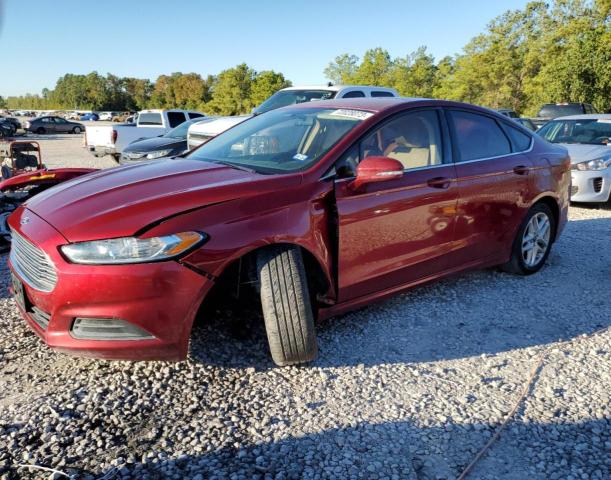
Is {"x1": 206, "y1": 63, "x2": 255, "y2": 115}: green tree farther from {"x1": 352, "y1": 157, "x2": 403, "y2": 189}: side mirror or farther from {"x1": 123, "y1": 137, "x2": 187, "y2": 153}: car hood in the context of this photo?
{"x1": 352, "y1": 157, "x2": 403, "y2": 189}: side mirror

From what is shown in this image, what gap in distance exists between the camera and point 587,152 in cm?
789

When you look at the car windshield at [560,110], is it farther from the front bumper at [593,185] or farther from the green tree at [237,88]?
the green tree at [237,88]

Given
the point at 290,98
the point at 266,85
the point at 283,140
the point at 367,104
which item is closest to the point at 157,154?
the point at 290,98

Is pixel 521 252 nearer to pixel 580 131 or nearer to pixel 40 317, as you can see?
pixel 40 317

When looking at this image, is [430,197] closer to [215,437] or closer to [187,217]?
[187,217]

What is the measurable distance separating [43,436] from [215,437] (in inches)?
31.6

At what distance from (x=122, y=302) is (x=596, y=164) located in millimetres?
7715

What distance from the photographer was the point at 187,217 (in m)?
2.52

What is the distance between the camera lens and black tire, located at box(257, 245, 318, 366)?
274 centimetres

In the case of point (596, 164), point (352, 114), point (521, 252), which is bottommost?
point (521, 252)

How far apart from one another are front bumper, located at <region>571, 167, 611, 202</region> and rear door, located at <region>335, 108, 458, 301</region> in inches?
199

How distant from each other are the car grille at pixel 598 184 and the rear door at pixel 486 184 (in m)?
4.00

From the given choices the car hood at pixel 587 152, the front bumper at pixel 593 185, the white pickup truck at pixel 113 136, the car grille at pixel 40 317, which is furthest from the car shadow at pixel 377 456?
the white pickup truck at pixel 113 136

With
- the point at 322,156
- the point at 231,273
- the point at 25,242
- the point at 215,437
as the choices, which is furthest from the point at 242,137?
the point at 215,437
